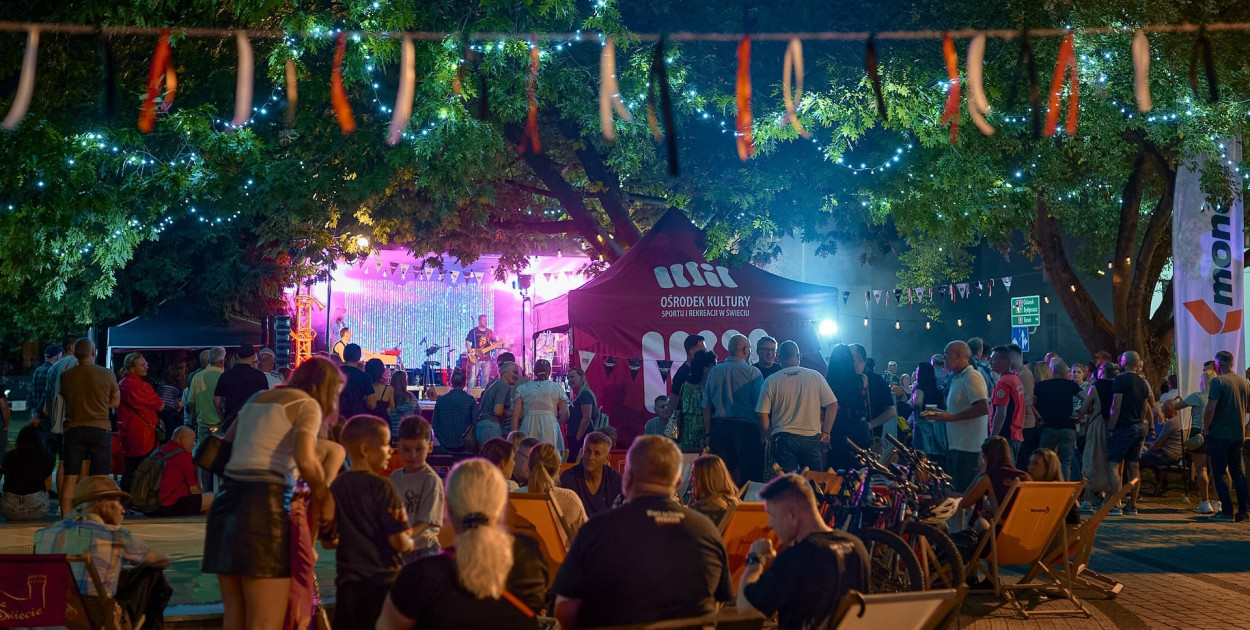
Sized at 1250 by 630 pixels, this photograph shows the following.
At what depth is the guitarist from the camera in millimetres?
24781

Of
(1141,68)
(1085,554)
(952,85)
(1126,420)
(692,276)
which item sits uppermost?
(952,85)

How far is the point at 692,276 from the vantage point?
48.4 feet

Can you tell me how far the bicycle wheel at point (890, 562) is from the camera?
257 inches

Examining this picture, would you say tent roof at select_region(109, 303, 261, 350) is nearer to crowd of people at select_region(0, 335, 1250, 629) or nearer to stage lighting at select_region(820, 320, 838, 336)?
crowd of people at select_region(0, 335, 1250, 629)

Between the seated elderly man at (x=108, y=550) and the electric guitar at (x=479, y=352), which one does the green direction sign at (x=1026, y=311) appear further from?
the seated elderly man at (x=108, y=550)

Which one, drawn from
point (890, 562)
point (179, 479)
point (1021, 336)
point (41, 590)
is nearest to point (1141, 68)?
point (890, 562)

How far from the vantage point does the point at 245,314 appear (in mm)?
25578

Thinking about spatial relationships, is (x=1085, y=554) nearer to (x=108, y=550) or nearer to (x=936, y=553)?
(x=936, y=553)

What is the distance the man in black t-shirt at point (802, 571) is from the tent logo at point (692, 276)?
10216 millimetres

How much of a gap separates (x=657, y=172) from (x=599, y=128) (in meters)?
2.95

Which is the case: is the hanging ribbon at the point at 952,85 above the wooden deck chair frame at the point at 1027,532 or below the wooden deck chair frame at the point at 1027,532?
above

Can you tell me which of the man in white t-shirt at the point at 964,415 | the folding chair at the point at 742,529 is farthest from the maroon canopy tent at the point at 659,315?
the folding chair at the point at 742,529

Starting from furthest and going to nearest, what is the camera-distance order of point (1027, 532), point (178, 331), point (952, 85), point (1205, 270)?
point (178, 331) → point (1205, 270) → point (952, 85) → point (1027, 532)

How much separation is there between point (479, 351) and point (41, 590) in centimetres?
2009
